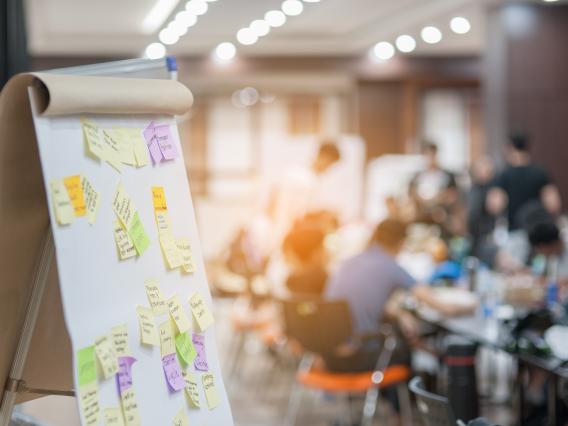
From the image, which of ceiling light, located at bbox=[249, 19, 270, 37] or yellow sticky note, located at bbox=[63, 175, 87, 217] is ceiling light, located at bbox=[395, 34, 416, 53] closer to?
ceiling light, located at bbox=[249, 19, 270, 37]

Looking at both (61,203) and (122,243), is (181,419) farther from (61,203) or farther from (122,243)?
(61,203)

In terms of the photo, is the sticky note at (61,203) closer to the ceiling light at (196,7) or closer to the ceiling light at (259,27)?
the ceiling light at (196,7)

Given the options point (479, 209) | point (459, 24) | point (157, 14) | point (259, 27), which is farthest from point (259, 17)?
point (479, 209)

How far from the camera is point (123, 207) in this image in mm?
2250

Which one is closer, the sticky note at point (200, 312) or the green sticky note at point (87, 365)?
the green sticky note at point (87, 365)

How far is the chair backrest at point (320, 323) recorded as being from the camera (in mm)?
5207

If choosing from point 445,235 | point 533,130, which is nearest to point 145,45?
point 533,130

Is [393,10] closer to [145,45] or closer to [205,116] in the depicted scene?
[145,45]

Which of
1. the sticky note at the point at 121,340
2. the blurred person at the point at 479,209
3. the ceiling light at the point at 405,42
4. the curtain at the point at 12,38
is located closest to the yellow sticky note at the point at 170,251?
the sticky note at the point at 121,340

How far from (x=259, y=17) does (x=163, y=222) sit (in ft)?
26.1

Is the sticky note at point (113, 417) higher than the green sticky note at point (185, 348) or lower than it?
lower

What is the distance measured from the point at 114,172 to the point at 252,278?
501cm

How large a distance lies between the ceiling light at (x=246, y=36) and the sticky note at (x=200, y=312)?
903 centimetres

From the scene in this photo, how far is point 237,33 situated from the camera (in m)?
12.2
